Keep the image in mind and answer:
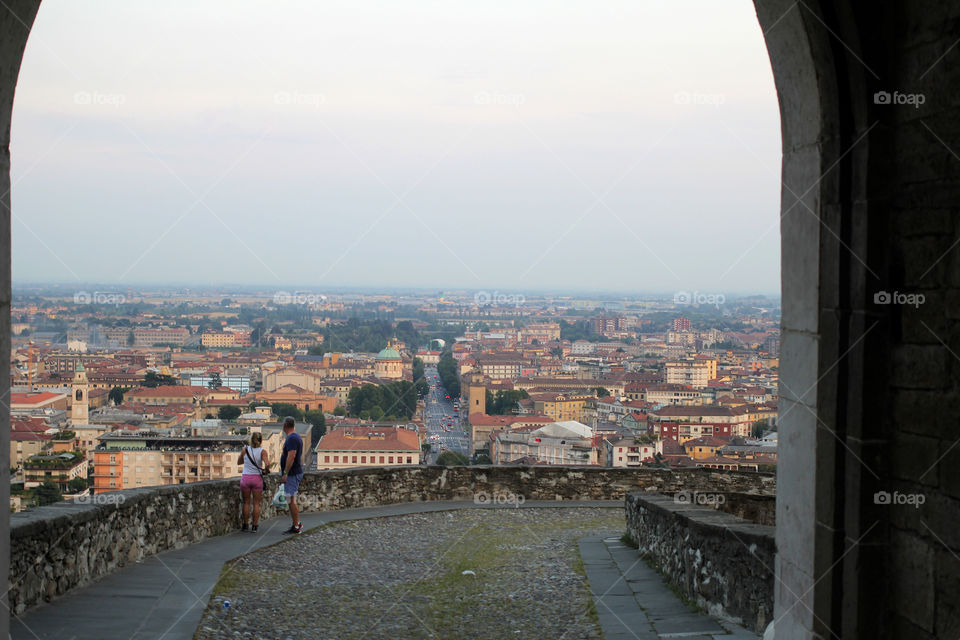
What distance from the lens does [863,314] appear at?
2994 millimetres

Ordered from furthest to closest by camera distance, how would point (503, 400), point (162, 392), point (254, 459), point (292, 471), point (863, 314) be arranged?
point (503, 400) < point (162, 392) < point (292, 471) < point (254, 459) < point (863, 314)

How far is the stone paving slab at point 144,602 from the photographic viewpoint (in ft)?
14.0

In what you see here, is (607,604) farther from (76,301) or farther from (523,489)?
(76,301)

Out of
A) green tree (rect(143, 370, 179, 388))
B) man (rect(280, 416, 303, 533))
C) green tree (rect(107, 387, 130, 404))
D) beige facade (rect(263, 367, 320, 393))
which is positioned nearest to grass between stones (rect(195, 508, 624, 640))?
man (rect(280, 416, 303, 533))

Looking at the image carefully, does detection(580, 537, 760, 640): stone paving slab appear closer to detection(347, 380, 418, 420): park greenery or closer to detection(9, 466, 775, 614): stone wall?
detection(9, 466, 775, 614): stone wall

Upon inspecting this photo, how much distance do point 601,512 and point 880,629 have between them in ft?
24.5

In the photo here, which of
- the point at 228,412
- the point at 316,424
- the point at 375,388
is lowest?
the point at 316,424

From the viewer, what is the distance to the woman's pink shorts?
25.1 feet

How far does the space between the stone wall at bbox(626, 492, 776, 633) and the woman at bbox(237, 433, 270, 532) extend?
348 cm

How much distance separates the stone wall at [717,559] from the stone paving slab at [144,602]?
2.86 metres

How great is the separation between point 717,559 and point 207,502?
455cm

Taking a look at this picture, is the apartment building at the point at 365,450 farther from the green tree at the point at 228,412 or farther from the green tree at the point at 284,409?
the green tree at the point at 284,409

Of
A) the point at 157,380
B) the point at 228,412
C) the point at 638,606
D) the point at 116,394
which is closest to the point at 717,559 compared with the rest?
the point at 638,606

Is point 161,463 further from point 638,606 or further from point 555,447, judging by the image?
point 638,606
